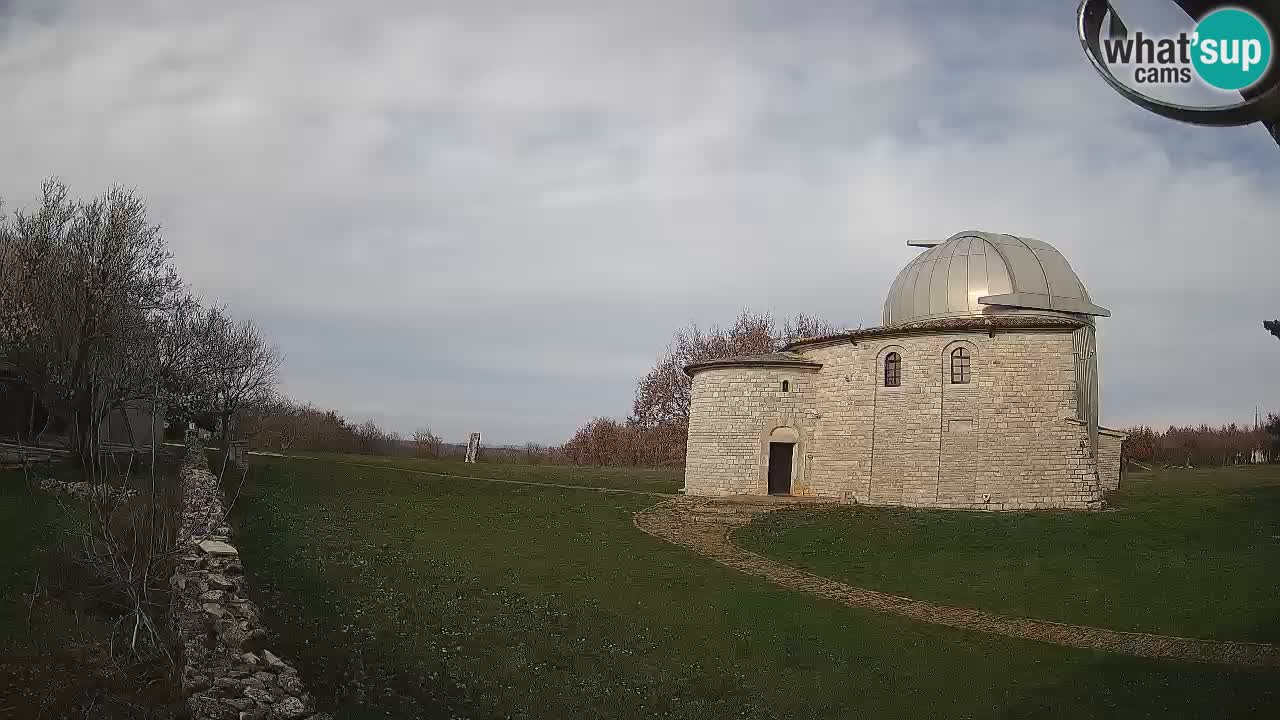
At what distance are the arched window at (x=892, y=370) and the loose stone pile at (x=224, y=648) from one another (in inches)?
730

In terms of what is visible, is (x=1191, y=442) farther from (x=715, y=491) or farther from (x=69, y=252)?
(x=69, y=252)

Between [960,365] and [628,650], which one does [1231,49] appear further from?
[960,365]

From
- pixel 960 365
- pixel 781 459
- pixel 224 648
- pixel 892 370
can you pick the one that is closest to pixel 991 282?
pixel 960 365

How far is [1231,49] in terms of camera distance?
2238 mm

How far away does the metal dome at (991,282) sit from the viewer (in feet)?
77.5

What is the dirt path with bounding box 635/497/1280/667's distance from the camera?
32.8ft

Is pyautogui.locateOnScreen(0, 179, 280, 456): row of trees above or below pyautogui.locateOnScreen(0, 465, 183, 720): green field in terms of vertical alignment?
above

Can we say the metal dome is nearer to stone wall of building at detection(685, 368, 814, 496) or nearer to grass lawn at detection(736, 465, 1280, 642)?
stone wall of building at detection(685, 368, 814, 496)

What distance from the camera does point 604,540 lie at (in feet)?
58.6

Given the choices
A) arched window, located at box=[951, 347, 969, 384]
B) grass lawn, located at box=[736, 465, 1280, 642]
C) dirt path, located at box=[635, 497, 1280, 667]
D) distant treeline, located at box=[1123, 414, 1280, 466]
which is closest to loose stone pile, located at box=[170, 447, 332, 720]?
dirt path, located at box=[635, 497, 1280, 667]

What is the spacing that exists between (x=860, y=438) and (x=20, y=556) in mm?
20407

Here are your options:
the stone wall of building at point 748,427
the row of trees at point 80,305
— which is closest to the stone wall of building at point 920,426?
the stone wall of building at point 748,427

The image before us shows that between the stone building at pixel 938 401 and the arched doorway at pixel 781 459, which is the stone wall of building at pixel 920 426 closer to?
the stone building at pixel 938 401

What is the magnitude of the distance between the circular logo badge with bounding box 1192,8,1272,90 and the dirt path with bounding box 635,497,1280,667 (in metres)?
9.96
